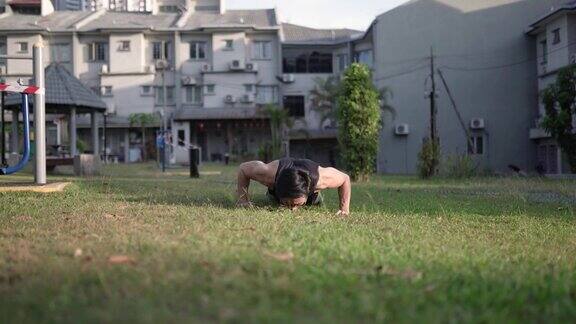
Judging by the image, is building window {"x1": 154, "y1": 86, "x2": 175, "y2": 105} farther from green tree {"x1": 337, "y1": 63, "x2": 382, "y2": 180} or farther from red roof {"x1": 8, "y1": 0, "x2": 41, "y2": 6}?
green tree {"x1": 337, "y1": 63, "x2": 382, "y2": 180}

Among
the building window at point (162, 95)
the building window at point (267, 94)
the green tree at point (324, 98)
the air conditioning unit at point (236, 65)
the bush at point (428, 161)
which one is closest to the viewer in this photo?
the bush at point (428, 161)

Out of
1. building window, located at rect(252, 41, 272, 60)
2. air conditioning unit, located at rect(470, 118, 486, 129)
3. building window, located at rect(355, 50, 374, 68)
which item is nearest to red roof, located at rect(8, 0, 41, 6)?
building window, located at rect(252, 41, 272, 60)

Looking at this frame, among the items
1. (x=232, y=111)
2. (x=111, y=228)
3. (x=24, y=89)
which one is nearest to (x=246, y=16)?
(x=232, y=111)

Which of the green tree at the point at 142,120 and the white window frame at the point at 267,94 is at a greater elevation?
the white window frame at the point at 267,94

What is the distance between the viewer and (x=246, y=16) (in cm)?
4900

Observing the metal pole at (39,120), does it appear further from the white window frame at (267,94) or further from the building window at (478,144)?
the white window frame at (267,94)

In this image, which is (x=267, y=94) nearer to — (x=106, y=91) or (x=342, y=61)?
(x=342, y=61)

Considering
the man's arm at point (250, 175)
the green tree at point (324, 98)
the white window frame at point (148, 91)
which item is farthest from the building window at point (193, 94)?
the man's arm at point (250, 175)

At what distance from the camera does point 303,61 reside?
47438mm

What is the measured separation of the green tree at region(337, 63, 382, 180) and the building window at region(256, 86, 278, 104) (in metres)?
29.1

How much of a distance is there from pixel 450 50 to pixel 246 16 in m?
20.0

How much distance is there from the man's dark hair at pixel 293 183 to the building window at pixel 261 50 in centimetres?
4030

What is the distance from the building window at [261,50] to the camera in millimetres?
46781

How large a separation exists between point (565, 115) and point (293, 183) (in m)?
16.8
